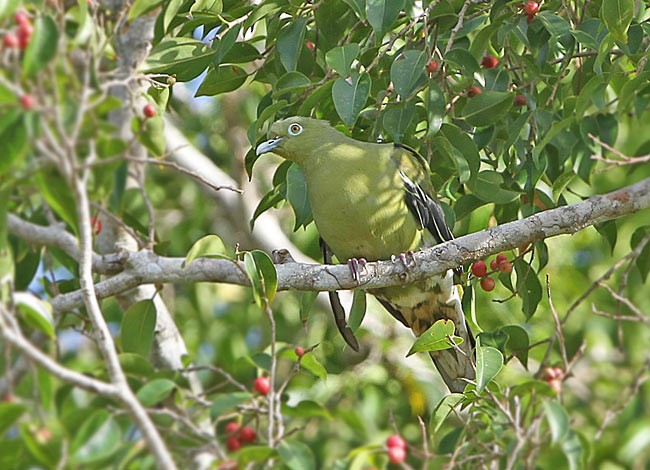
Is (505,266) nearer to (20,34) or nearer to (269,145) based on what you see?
(269,145)

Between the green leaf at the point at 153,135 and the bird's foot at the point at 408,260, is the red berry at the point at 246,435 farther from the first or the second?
the green leaf at the point at 153,135

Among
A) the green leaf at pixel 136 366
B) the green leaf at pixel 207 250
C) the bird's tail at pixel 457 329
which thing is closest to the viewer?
the green leaf at pixel 207 250

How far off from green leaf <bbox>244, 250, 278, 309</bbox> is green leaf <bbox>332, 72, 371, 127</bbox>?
20.2 inches

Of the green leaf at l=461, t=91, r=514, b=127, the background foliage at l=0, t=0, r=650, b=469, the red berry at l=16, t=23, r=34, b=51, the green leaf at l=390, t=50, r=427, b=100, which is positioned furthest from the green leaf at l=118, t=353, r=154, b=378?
the red berry at l=16, t=23, r=34, b=51

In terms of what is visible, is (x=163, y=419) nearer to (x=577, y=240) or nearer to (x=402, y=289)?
(x=402, y=289)

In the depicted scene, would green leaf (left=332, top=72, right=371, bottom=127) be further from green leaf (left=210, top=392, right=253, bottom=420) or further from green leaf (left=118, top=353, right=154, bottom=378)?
green leaf (left=118, top=353, right=154, bottom=378)

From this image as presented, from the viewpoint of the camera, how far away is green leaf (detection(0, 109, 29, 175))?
225 centimetres

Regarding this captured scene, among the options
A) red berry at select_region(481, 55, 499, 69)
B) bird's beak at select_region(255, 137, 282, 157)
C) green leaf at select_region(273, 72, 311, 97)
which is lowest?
bird's beak at select_region(255, 137, 282, 157)

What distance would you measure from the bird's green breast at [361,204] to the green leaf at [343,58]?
0.98m


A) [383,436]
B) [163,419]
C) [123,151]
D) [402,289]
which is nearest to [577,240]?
[383,436]

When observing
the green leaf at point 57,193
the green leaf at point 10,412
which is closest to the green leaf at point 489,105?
the green leaf at point 57,193

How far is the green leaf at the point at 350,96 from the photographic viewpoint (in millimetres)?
3316

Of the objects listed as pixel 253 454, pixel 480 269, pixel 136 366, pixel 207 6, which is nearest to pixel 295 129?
pixel 207 6

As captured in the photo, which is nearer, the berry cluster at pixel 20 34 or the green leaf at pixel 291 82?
the berry cluster at pixel 20 34
